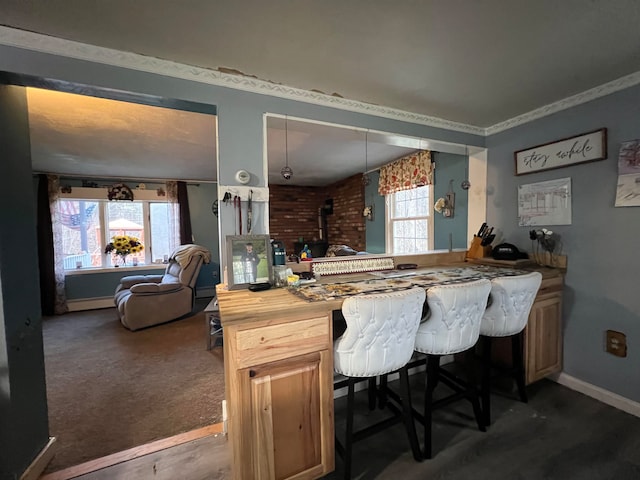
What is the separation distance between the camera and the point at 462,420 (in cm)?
176

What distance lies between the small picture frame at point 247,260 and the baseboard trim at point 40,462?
132 cm

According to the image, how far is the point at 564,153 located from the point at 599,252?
763 mm

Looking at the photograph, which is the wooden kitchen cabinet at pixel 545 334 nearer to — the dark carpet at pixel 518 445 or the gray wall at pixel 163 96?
the dark carpet at pixel 518 445

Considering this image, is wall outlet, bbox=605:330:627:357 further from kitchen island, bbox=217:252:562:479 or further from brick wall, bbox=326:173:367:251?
brick wall, bbox=326:173:367:251

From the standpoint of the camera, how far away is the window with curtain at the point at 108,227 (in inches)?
177

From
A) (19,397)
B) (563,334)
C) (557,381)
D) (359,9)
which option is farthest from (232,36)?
(557,381)

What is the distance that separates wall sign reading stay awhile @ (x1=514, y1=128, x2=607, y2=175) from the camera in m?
1.87

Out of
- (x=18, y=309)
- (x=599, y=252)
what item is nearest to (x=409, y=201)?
(x=599, y=252)

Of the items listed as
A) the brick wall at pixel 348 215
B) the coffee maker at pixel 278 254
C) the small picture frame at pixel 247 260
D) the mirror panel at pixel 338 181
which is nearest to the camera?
the small picture frame at pixel 247 260

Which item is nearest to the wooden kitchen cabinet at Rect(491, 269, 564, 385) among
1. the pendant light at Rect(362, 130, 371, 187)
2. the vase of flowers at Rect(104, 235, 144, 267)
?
the pendant light at Rect(362, 130, 371, 187)

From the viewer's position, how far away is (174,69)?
1499mm

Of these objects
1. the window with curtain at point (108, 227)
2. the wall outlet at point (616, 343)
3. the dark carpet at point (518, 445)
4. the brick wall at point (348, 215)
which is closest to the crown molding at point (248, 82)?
the wall outlet at point (616, 343)

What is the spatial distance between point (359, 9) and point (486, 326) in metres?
1.81

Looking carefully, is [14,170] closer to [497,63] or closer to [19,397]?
[19,397]
